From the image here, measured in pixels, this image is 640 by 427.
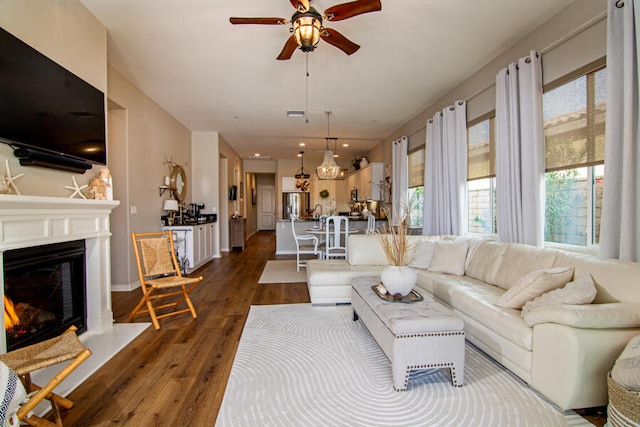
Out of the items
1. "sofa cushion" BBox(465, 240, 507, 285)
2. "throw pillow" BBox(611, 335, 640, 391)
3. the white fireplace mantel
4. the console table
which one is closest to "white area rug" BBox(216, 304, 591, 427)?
"throw pillow" BBox(611, 335, 640, 391)

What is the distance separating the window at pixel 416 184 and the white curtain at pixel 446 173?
577 millimetres

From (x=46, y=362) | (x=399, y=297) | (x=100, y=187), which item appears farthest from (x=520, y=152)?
(x=100, y=187)

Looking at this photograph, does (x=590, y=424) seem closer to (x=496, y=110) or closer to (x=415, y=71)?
(x=496, y=110)

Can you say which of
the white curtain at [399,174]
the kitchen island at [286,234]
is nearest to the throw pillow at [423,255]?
the white curtain at [399,174]

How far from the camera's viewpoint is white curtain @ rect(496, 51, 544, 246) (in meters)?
2.95

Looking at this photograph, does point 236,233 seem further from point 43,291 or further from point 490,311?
point 490,311

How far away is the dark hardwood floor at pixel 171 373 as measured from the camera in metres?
1.70

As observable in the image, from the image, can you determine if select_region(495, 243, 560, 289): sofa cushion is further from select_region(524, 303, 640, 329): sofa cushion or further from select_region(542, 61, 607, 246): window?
select_region(524, 303, 640, 329): sofa cushion

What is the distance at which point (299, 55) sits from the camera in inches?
139

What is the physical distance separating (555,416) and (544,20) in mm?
3404

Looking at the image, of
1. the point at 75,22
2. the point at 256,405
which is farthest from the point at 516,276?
the point at 75,22

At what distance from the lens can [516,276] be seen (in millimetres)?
2686

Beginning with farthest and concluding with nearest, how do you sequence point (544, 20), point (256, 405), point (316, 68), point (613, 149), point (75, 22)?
point (316, 68) < point (544, 20) < point (75, 22) < point (613, 149) < point (256, 405)

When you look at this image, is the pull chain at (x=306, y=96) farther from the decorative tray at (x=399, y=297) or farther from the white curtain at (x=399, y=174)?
the decorative tray at (x=399, y=297)
